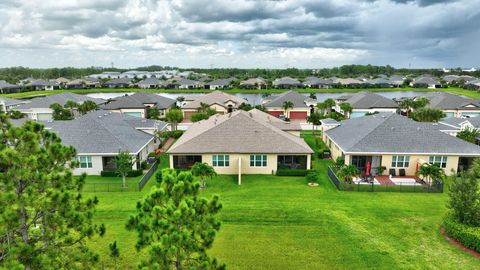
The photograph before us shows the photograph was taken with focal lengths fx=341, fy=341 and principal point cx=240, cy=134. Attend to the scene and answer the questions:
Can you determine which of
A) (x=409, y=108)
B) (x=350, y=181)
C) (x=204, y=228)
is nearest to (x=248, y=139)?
(x=350, y=181)

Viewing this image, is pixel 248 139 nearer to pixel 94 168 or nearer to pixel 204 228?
pixel 94 168

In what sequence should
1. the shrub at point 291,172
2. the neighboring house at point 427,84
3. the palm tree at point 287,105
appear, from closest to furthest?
the shrub at point 291,172 → the palm tree at point 287,105 → the neighboring house at point 427,84

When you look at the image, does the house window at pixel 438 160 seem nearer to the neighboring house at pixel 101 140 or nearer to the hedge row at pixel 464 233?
the hedge row at pixel 464 233

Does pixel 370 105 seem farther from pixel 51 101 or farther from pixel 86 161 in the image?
pixel 51 101

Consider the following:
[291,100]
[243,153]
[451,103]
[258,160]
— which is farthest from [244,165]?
[451,103]

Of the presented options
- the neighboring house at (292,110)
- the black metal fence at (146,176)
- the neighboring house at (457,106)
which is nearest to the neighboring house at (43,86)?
the neighboring house at (292,110)
